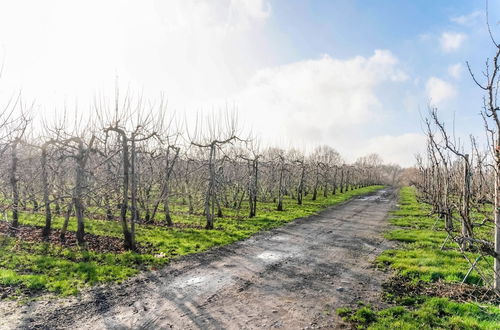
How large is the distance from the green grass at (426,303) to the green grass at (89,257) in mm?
5702

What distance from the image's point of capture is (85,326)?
524cm

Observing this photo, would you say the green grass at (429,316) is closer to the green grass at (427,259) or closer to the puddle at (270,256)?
the green grass at (427,259)

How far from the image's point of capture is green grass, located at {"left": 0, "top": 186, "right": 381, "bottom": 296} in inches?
279

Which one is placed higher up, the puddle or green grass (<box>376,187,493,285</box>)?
green grass (<box>376,187,493,285</box>)

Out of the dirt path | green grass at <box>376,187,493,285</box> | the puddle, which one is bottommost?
the dirt path

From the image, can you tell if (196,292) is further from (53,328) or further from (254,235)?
(254,235)

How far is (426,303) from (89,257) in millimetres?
8962

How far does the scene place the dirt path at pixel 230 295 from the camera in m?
5.45

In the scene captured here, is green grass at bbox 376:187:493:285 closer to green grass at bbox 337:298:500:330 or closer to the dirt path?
the dirt path

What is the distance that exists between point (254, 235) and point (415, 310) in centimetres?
775

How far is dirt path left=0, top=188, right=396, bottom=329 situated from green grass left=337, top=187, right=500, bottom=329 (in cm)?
56

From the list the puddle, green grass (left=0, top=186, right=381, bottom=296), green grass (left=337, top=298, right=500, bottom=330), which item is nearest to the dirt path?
the puddle

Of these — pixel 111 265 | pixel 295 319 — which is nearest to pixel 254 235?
pixel 111 265

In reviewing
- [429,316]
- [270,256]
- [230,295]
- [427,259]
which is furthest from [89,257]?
[427,259]
